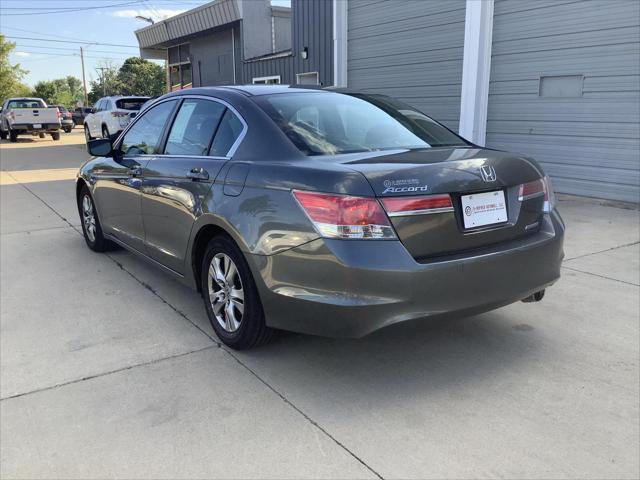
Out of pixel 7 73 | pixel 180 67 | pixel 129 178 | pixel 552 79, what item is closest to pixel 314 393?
pixel 129 178

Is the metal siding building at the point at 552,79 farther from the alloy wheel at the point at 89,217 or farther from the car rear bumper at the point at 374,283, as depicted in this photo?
the alloy wheel at the point at 89,217

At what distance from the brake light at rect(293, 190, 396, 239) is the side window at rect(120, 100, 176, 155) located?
216cm

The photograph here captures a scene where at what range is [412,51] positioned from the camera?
1130 cm

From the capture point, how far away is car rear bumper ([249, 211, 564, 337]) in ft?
8.55

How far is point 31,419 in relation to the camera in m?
2.72

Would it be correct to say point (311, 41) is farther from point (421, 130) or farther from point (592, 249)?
point (421, 130)

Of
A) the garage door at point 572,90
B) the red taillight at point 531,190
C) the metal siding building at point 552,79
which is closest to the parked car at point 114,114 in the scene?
the metal siding building at point 552,79

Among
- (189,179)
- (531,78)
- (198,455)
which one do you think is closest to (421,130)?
(189,179)

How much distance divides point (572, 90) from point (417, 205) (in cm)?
713

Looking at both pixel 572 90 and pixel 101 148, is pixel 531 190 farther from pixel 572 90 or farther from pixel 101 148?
pixel 572 90

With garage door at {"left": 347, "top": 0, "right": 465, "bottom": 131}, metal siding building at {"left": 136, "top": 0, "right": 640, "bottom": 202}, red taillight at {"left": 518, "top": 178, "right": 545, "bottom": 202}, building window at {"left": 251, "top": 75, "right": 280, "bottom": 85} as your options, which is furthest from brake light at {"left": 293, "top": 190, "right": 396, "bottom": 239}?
building window at {"left": 251, "top": 75, "right": 280, "bottom": 85}

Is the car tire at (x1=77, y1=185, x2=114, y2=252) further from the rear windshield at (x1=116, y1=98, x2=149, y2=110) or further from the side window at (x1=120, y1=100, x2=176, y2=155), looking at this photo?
the rear windshield at (x1=116, y1=98, x2=149, y2=110)

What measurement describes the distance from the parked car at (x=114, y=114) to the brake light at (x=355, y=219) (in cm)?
1552

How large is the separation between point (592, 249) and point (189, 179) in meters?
4.24
